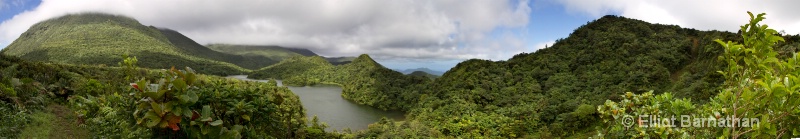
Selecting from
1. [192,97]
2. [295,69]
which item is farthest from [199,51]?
[192,97]

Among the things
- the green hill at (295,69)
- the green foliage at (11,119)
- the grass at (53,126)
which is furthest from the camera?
the green hill at (295,69)

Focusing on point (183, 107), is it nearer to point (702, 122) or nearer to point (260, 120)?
point (260, 120)

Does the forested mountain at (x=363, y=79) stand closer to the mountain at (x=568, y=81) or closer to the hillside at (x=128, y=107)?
the mountain at (x=568, y=81)

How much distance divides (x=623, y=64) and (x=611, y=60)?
294cm

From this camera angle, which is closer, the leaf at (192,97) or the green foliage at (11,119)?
the leaf at (192,97)

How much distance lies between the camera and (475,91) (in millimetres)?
41594

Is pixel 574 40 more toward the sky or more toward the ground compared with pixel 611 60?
more toward the sky

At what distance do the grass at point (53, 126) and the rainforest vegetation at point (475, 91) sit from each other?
4 centimetres

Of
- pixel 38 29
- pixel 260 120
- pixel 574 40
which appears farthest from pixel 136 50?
pixel 260 120

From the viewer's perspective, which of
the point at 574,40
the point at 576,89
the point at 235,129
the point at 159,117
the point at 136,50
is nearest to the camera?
the point at 159,117

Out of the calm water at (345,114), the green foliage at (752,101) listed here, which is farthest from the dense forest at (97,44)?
the green foliage at (752,101)

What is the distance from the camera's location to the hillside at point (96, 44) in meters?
80.8

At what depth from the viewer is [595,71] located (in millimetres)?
41969

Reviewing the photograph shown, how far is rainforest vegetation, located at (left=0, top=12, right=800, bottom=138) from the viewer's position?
6.42ft
